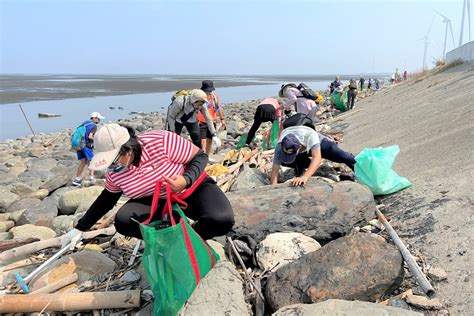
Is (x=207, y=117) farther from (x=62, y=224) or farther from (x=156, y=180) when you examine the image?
(x=156, y=180)

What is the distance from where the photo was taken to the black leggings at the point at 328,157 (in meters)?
4.67

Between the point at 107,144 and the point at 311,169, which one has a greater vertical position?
the point at 107,144

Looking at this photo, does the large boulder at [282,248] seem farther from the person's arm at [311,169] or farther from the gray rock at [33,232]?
the gray rock at [33,232]

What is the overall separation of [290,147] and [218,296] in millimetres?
1950

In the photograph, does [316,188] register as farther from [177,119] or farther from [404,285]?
[177,119]

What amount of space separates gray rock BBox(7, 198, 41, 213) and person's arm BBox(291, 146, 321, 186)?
4357 millimetres

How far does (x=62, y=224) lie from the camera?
4953mm

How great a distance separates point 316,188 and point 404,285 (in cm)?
129

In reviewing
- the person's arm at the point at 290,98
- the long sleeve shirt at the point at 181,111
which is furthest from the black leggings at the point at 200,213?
the person's arm at the point at 290,98

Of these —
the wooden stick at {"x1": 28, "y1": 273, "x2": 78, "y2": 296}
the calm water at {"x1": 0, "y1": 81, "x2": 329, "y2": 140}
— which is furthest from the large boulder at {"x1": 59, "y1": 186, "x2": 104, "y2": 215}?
the calm water at {"x1": 0, "y1": 81, "x2": 329, "y2": 140}

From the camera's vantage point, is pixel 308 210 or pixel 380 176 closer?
pixel 308 210

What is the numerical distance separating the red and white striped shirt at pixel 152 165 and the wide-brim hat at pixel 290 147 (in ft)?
4.87

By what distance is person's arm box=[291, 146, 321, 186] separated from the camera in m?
4.01

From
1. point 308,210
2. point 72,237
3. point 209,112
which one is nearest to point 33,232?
point 72,237
